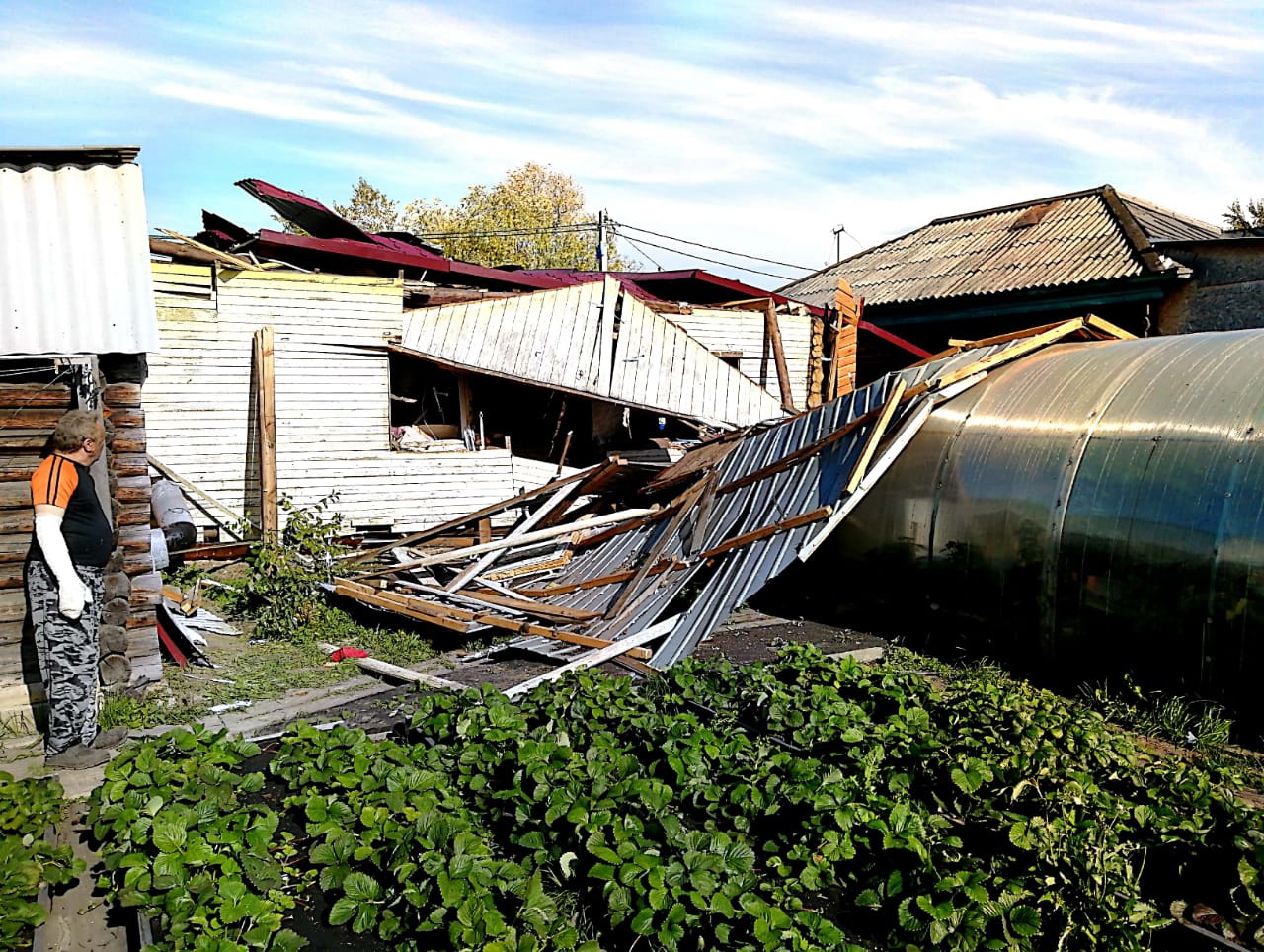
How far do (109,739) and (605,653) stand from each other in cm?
360

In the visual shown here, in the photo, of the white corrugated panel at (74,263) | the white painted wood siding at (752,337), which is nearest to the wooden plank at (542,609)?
the white corrugated panel at (74,263)

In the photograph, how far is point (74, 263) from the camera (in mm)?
7031

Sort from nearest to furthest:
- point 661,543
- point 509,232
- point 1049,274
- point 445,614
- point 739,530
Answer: point 739,530, point 445,614, point 661,543, point 1049,274, point 509,232

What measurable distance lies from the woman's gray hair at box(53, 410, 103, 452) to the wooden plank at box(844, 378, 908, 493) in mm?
5673

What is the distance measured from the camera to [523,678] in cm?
772

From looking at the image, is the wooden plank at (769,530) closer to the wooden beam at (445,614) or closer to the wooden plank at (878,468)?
the wooden plank at (878,468)

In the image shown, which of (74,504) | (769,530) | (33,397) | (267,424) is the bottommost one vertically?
(769,530)

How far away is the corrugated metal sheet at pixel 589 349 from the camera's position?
43.9ft

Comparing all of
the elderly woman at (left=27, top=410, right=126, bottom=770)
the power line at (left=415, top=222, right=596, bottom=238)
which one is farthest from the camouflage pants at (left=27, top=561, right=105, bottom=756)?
the power line at (left=415, top=222, right=596, bottom=238)

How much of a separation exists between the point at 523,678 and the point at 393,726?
4.41 feet

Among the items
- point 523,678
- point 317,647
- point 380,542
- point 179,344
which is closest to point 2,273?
point 317,647

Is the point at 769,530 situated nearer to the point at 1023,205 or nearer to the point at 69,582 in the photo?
the point at 69,582

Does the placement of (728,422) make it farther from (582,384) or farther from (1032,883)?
(1032,883)

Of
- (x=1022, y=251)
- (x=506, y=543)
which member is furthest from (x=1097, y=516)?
(x=1022, y=251)
